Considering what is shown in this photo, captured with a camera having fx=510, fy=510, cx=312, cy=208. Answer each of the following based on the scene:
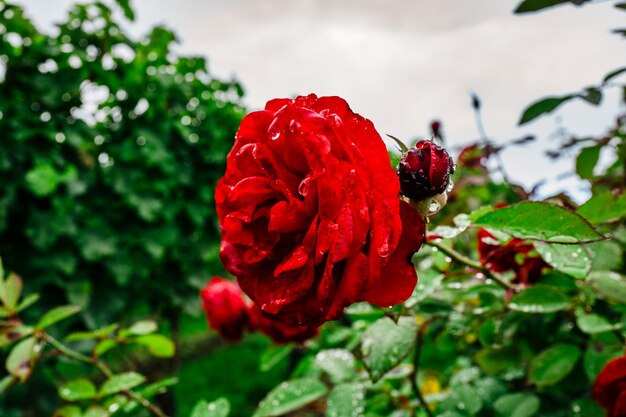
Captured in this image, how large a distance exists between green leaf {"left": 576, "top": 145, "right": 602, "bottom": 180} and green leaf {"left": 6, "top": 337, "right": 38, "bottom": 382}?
2.84 feet

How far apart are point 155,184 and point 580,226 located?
230cm

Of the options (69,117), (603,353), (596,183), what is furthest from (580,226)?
(69,117)

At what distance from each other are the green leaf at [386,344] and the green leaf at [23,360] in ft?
1.63

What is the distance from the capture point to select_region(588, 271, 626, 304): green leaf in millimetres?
600

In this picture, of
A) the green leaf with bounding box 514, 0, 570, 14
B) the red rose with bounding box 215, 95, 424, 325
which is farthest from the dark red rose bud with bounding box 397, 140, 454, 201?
the green leaf with bounding box 514, 0, 570, 14

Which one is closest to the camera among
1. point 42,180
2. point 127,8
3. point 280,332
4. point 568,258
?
point 568,258

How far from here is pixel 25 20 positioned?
7.30ft

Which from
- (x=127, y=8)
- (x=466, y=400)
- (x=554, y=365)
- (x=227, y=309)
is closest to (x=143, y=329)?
(x=227, y=309)

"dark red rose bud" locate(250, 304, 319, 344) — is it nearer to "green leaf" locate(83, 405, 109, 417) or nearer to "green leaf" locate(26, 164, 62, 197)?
"green leaf" locate(83, 405, 109, 417)

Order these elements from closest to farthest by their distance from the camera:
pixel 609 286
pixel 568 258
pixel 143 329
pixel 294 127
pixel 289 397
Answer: pixel 294 127, pixel 568 258, pixel 609 286, pixel 289 397, pixel 143 329

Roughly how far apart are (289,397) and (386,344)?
25cm

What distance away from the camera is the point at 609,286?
2.01 feet

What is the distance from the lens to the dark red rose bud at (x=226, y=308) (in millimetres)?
1223

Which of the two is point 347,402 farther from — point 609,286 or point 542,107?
point 542,107
